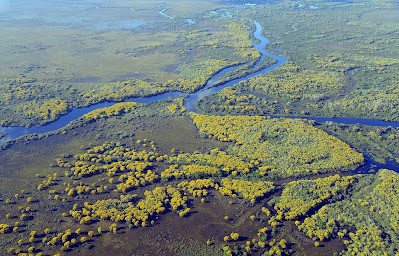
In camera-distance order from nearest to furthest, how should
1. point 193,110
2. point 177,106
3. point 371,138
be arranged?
point 371,138
point 193,110
point 177,106

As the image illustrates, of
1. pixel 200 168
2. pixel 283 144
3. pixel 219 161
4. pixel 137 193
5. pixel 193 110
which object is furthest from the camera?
pixel 193 110

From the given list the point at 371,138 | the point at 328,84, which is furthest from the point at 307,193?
the point at 328,84

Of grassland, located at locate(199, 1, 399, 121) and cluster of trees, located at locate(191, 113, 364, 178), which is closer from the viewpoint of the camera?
cluster of trees, located at locate(191, 113, 364, 178)

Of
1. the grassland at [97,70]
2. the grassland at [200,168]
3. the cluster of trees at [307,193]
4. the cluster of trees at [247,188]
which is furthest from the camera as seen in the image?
the grassland at [97,70]

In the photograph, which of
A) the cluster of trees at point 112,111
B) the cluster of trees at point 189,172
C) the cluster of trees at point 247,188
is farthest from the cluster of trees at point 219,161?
the cluster of trees at point 112,111

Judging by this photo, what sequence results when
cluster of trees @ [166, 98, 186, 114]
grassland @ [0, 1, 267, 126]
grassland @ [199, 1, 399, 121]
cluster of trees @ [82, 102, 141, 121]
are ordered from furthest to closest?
grassland @ [0, 1, 267, 126] < cluster of trees @ [166, 98, 186, 114] < grassland @ [199, 1, 399, 121] < cluster of trees @ [82, 102, 141, 121]

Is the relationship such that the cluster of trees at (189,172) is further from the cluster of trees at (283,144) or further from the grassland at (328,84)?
the grassland at (328,84)

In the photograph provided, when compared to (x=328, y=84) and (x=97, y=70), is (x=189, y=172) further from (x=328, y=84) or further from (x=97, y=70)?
(x=97, y=70)

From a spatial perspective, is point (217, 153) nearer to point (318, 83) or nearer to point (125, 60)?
point (318, 83)

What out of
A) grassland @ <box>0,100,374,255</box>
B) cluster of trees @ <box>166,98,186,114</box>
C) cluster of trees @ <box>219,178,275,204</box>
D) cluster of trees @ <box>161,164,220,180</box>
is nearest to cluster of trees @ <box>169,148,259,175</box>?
grassland @ <box>0,100,374,255</box>

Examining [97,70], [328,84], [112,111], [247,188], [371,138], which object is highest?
[97,70]

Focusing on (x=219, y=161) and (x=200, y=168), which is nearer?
(x=200, y=168)

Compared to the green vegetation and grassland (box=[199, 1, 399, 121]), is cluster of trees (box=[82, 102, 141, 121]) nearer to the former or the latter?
grassland (box=[199, 1, 399, 121])
